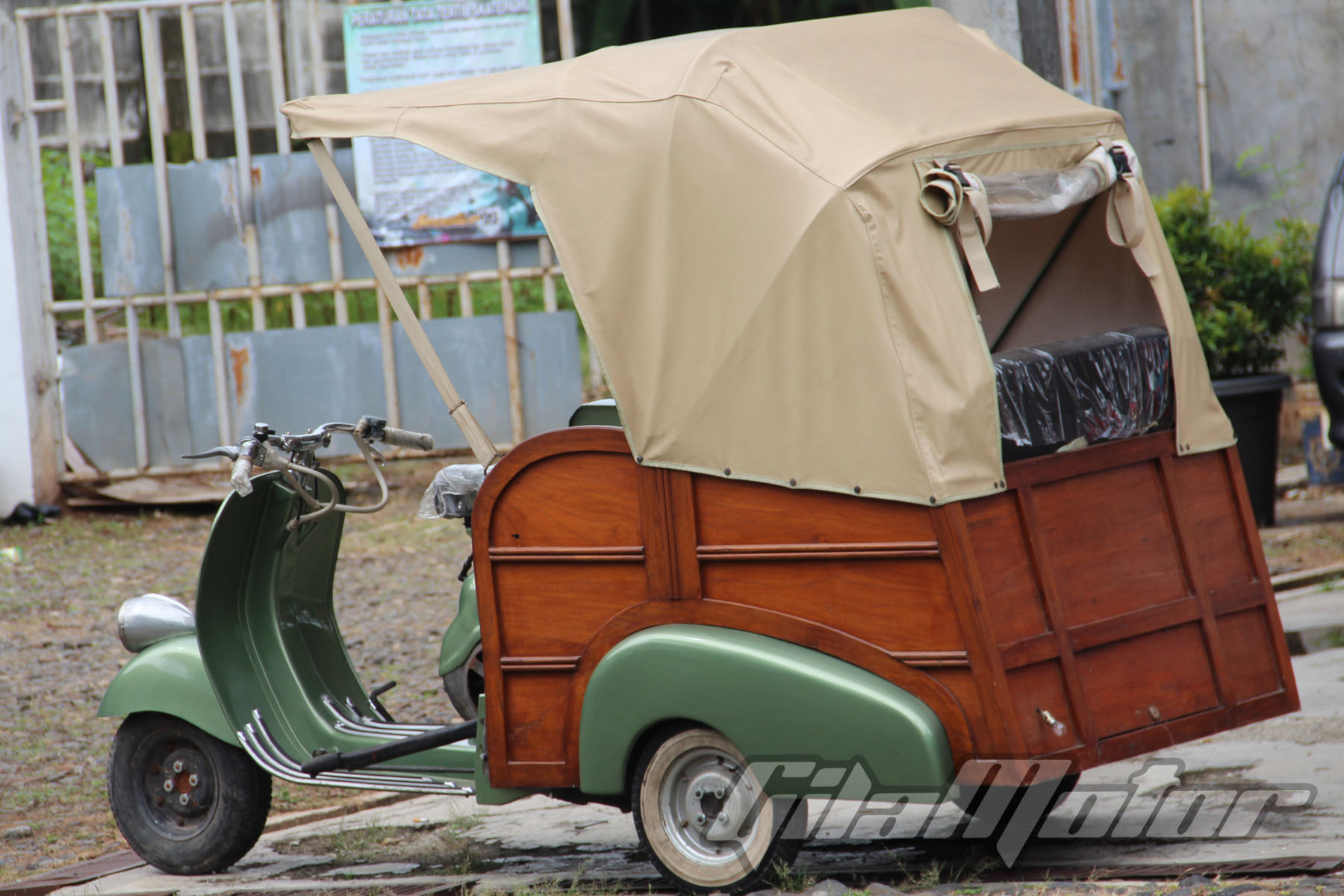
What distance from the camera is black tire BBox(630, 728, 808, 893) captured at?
3855mm

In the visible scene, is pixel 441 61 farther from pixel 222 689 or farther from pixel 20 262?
pixel 222 689

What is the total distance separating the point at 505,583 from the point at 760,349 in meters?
0.97

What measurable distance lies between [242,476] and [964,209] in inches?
81.3

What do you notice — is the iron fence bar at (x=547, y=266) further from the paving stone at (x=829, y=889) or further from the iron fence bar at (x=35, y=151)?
the paving stone at (x=829, y=889)

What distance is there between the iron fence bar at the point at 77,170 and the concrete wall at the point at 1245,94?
831cm

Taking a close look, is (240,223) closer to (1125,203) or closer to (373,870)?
(373,870)

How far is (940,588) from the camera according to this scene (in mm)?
3609

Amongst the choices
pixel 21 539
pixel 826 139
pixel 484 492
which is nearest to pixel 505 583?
pixel 484 492

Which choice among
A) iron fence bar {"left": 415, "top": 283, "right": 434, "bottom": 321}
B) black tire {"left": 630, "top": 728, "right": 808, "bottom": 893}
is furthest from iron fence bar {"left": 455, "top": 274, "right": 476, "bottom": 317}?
black tire {"left": 630, "top": 728, "right": 808, "bottom": 893}

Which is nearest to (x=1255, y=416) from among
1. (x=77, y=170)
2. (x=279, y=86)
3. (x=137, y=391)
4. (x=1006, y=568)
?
(x=1006, y=568)

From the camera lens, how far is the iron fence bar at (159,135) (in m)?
10.5

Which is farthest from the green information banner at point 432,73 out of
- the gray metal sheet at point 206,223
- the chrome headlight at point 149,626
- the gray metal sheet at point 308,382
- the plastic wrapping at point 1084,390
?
the plastic wrapping at point 1084,390

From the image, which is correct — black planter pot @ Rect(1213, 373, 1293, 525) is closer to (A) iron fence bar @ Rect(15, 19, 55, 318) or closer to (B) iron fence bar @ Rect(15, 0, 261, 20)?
(B) iron fence bar @ Rect(15, 0, 261, 20)

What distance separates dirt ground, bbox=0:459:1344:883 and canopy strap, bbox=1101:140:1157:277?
3.19m
